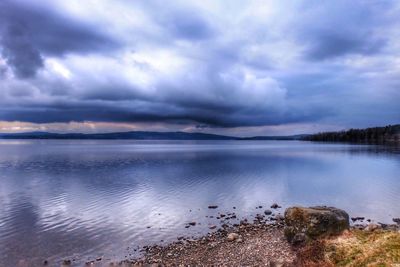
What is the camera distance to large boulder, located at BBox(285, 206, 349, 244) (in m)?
21.8

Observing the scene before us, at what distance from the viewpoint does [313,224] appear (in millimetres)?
21922

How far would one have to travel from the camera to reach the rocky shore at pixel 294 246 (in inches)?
611

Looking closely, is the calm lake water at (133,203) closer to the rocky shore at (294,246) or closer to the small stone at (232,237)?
the rocky shore at (294,246)

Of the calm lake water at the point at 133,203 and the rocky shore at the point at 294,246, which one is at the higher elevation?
the rocky shore at the point at 294,246

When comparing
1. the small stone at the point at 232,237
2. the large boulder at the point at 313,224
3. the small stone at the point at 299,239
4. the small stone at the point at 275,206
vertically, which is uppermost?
the large boulder at the point at 313,224

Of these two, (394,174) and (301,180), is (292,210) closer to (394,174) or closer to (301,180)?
(301,180)


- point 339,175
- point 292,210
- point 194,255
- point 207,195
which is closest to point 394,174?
point 339,175

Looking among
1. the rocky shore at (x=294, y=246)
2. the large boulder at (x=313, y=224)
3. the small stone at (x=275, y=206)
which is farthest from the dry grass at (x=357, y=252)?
the small stone at (x=275, y=206)

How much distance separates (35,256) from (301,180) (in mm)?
51702

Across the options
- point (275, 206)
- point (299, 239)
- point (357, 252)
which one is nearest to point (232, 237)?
point (299, 239)

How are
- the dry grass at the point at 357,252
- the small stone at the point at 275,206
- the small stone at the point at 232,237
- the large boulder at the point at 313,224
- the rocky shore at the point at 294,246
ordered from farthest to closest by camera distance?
the small stone at the point at 275,206 → the small stone at the point at 232,237 → the large boulder at the point at 313,224 → the rocky shore at the point at 294,246 → the dry grass at the point at 357,252

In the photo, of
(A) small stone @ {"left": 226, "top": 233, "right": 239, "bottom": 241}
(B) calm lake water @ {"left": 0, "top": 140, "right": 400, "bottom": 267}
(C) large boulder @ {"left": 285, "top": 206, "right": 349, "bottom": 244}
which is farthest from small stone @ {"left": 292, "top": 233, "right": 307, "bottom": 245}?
(B) calm lake water @ {"left": 0, "top": 140, "right": 400, "bottom": 267}

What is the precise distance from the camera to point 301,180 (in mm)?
64438

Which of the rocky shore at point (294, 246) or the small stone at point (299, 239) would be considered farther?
the small stone at point (299, 239)
